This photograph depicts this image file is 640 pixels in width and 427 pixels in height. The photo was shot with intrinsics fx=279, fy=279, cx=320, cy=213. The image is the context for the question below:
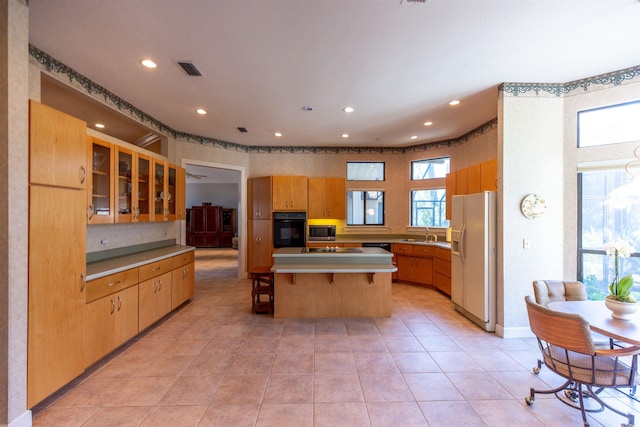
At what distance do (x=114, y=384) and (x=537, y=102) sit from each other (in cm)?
526

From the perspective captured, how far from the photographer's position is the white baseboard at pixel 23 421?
180 cm

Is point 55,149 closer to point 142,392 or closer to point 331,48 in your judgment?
point 142,392

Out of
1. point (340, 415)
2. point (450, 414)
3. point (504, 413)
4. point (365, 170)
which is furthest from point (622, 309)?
point (365, 170)

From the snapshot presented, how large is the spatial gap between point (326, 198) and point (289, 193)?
32.3 inches

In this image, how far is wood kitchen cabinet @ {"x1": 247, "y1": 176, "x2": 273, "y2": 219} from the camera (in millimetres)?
5965

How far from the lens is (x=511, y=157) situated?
3303 millimetres

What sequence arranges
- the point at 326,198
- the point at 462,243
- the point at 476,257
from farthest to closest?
the point at 326,198 < the point at 462,243 < the point at 476,257

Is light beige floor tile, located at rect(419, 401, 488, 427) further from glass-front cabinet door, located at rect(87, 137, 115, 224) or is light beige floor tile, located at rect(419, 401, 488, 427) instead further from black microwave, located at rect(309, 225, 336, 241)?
black microwave, located at rect(309, 225, 336, 241)

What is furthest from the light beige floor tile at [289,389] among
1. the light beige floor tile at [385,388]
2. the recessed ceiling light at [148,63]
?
the recessed ceiling light at [148,63]

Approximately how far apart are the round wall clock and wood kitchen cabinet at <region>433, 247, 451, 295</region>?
6.03 feet

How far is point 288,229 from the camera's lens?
5945 millimetres

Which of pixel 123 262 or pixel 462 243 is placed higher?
pixel 462 243

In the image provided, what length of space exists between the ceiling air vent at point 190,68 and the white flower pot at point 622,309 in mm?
4128

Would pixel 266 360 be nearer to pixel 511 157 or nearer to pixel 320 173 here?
pixel 511 157
